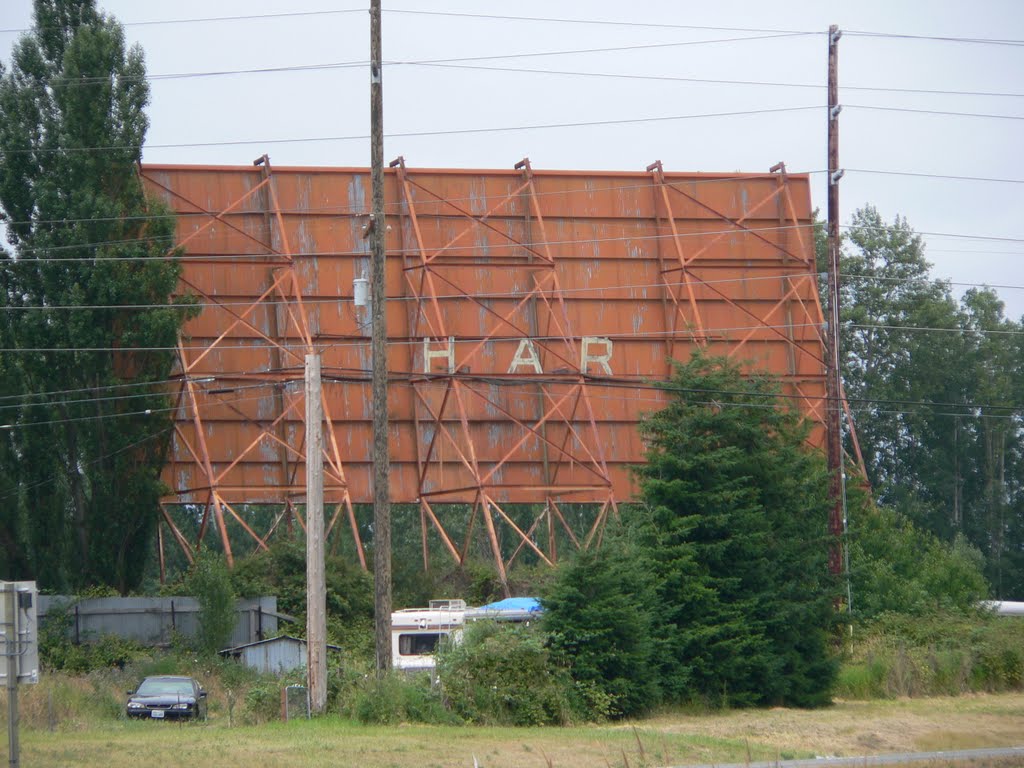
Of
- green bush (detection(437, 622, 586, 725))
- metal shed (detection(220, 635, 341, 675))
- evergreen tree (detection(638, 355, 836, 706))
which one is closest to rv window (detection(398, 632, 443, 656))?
metal shed (detection(220, 635, 341, 675))

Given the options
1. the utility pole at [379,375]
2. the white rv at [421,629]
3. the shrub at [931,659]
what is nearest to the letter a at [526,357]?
the white rv at [421,629]

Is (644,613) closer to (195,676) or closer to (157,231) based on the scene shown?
(195,676)

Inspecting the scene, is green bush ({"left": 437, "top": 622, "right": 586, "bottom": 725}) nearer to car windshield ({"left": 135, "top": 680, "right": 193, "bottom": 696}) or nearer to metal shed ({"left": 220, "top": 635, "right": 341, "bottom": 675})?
car windshield ({"left": 135, "top": 680, "right": 193, "bottom": 696})

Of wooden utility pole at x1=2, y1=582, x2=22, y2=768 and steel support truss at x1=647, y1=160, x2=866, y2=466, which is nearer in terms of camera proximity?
wooden utility pole at x1=2, y1=582, x2=22, y2=768

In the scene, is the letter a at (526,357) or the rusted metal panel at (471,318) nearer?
the rusted metal panel at (471,318)

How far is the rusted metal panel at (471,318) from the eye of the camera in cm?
4019

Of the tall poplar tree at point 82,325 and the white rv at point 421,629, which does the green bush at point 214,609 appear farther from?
the white rv at point 421,629

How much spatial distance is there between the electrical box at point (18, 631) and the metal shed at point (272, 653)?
62.4 feet

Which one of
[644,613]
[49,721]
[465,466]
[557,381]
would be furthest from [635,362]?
[49,721]

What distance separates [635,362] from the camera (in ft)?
140

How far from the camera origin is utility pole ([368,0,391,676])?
21922 mm

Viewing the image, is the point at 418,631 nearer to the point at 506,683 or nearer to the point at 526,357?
the point at 506,683

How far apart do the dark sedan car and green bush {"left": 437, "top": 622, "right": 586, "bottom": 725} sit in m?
6.43

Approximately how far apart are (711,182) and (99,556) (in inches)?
901
